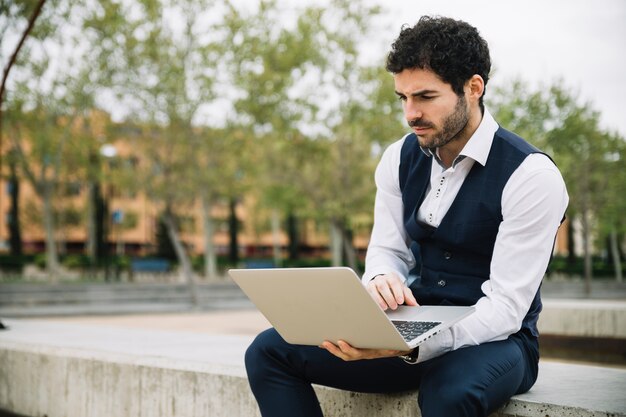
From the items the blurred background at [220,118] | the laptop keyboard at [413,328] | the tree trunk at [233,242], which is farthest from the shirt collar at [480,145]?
the tree trunk at [233,242]

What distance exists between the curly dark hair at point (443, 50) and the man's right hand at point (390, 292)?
76cm

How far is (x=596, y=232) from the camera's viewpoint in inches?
1661

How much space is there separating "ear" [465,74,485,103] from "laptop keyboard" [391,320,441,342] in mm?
909

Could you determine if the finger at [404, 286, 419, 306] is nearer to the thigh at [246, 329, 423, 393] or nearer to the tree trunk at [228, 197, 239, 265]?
the thigh at [246, 329, 423, 393]

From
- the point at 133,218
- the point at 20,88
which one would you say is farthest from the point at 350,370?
the point at 133,218

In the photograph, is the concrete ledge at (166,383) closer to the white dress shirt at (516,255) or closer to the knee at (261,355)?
the white dress shirt at (516,255)

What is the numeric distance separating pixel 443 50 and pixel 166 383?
247 cm

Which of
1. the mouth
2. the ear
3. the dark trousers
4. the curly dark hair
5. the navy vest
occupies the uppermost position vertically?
the curly dark hair

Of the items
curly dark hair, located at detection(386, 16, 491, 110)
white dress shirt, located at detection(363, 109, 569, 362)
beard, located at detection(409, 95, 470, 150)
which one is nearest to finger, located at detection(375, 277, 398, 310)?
white dress shirt, located at detection(363, 109, 569, 362)

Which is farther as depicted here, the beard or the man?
the beard

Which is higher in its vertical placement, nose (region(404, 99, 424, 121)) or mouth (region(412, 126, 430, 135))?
nose (region(404, 99, 424, 121))

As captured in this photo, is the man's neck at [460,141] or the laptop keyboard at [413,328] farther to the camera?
the man's neck at [460,141]

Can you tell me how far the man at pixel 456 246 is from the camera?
246 cm

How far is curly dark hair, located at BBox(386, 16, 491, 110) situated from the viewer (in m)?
2.60
